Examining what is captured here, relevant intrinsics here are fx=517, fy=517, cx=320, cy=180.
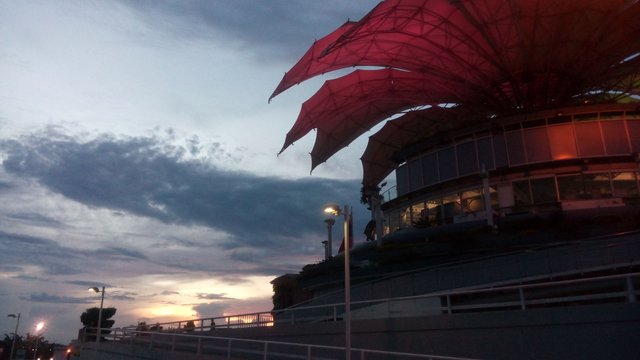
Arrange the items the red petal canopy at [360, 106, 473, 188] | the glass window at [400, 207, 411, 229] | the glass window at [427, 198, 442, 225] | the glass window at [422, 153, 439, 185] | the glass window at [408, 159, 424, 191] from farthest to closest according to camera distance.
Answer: the red petal canopy at [360, 106, 473, 188] → the glass window at [400, 207, 411, 229] → the glass window at [408, 159, 424, 191] → the glass window at [422, 153, 439, 185] → the glass window at [427, 198, 442, 225]

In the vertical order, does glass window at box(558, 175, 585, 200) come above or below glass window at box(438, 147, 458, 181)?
below

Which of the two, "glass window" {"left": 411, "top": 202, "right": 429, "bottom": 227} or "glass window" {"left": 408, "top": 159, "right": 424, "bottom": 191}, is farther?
"glass window" {"left": 408, "top": 159, "right": 424, "bottom": 191}

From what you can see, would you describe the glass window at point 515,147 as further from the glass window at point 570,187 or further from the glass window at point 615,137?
the glass window at point 615,137

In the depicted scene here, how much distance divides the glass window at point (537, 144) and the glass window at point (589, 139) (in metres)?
2.30

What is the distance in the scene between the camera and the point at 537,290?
750 inches

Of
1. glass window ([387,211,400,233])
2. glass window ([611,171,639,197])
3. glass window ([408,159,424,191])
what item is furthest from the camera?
glass window ([387,211,400,233])

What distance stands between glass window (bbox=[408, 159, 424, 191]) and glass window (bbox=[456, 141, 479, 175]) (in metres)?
4.31

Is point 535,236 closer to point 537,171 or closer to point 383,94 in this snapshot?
point 537,171

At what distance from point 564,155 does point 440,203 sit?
398 inches

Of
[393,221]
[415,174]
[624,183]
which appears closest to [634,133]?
[624,183]

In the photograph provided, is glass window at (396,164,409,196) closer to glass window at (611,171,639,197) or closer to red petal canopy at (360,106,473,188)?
red petal canopy at (360,106,473,188)

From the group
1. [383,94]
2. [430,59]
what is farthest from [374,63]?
[383,94]

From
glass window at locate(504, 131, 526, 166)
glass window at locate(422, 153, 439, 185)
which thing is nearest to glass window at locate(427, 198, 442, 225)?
glass window at locate(422, 153, 439, 185)

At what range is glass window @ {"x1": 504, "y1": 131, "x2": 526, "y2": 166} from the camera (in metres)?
39.7
